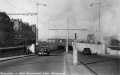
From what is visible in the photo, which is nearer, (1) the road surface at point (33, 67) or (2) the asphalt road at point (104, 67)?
(2) the asphalt road at point (104, 67)

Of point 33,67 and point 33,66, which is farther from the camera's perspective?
point 33,66

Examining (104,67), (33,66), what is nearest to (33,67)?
(33,66)

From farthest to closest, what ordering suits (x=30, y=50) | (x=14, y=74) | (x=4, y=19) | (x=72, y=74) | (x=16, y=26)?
1. (x=16, y=26)
2. (x=4, y=19)
3. (x=30, y=50)
4. (x=72, y=74)
5. (x=14, y=74)

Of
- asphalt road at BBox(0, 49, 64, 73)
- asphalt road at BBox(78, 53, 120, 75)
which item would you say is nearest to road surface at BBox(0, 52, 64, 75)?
asphalt road at BBox(0, 49, 64, 73)

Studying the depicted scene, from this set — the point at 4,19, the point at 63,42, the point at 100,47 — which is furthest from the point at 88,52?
the point at 63,42

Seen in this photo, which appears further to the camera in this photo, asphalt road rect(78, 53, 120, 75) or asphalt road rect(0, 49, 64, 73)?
asphalt road rect(0, 49, 64, 73)

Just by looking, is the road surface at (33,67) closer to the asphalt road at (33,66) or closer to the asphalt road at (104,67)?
the asphalt road at (33,66)

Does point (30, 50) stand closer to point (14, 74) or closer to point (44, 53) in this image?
point (44, 53)

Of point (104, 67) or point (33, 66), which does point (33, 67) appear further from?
point (104, 67)

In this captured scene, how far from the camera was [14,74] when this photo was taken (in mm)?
12438

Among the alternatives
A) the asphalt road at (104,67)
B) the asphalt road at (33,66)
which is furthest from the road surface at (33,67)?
the asphalt road at (104,67)

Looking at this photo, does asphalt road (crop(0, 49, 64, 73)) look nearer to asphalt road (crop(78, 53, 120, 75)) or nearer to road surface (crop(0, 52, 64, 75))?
road surface (crop(0, 52, 64, 75))

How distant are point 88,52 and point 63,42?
55.7 metres

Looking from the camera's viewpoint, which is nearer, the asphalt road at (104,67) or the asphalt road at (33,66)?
the asphalt road at (104,67)
